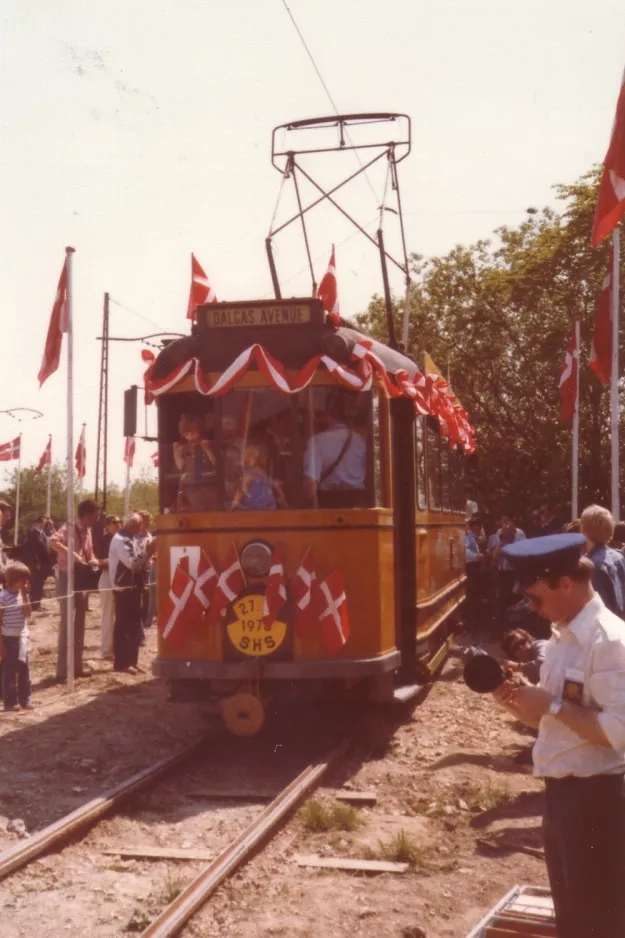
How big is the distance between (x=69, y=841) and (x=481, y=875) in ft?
7.70

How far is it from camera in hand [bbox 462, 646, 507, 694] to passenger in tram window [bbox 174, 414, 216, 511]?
605cm

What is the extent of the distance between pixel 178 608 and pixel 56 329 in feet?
16.8

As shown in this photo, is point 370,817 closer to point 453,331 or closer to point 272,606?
point 272,606

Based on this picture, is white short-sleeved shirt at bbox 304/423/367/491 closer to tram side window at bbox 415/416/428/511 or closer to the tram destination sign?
the tram destination sign

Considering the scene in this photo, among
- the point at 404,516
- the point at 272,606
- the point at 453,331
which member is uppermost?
the point at 453,331

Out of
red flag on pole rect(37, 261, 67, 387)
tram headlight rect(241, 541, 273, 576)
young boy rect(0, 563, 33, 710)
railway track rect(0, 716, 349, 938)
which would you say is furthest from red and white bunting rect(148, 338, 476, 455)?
red flag on pole rect(37, 261, 67, 387)

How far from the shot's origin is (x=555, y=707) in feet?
11.8

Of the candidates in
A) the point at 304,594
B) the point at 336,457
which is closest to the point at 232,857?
the point at 304,594

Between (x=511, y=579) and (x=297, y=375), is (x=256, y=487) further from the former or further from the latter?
(x=511, y=579)

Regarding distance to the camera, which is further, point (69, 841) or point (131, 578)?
point (131, 578)

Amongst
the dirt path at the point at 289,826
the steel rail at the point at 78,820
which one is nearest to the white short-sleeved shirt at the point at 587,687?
the dirt path at the point at 289,826

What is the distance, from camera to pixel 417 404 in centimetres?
1055

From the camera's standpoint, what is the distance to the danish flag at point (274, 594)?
9117mm

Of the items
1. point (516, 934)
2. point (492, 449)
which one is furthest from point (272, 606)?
point (492, 449)
